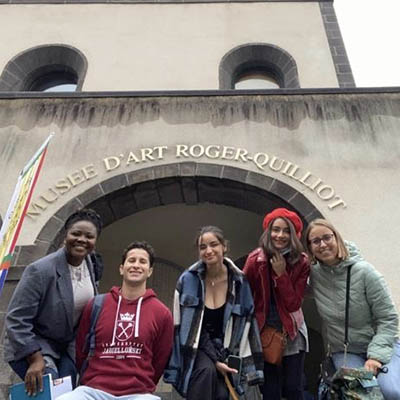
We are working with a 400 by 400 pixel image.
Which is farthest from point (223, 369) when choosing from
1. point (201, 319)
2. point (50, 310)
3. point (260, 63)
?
point (260, 63)

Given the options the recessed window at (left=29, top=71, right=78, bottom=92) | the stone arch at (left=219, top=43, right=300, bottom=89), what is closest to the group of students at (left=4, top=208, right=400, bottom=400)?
the stone arch at (left=219, top=43, right=300, bottom=89)

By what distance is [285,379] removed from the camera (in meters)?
3.42

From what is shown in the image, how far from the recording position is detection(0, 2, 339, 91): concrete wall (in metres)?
9.21

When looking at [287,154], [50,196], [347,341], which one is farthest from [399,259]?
[50,196]

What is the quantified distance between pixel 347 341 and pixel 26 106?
636 cm

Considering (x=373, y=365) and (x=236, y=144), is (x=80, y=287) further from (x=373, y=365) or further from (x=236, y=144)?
(x=236, y=144)

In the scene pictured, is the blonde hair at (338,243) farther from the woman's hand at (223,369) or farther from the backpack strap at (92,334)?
the backpack strap at (92,334)

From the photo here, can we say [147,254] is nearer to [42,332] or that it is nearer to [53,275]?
[53,275]

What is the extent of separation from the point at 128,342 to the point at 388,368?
1.86m

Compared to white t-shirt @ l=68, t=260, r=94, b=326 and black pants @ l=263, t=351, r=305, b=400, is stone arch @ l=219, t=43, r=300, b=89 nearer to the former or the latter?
white t-shirt @ l=68, t=260, r=94, b=326

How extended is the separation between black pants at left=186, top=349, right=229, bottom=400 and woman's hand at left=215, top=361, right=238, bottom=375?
3cm

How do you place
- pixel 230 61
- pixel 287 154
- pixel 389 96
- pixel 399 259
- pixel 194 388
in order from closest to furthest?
pixel 194 388 < pixel 399 259 < pixel 287 154 < pixel 389 96 < pixel 230 61

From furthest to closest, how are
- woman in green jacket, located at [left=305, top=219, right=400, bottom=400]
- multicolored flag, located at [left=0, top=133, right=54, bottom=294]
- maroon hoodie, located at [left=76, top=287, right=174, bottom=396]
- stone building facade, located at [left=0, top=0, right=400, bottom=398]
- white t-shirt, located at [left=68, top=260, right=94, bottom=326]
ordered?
1. stone building facade, located at [left=0, top=0, right=400, bottom=398]
2. multicolored flag, located at [left=0, top=133, right=54, bottom=294]
3. white t-shirt, located at [left=68, top=260, right=94, bottom=326]
4. woman in green jacket, located at [left=305, top=219, right=400, bottom=400]
5. maroon hoodie, located at [left=76, top=287, right=174, bottom=396]

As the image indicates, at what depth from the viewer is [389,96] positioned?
7.38 meters
